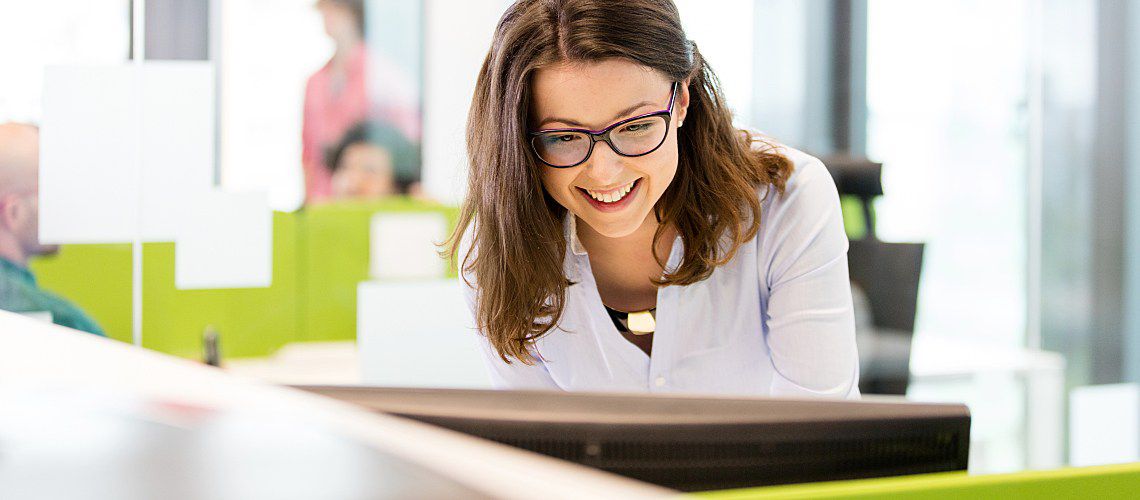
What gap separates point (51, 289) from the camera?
2.20 m

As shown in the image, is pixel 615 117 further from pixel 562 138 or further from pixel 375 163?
pixel 375 163

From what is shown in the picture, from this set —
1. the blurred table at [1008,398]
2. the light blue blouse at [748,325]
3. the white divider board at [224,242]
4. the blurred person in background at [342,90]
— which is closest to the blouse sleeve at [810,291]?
the light blue blouse at [748,325]

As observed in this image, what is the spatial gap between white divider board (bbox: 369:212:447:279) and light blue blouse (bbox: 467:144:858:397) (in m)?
1.35

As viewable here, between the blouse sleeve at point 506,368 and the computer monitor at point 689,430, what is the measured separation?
0.59 m

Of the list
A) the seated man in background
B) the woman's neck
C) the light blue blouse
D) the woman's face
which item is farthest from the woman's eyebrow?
the woman's neck

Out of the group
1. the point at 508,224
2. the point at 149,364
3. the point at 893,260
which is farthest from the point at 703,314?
the point at 893,260

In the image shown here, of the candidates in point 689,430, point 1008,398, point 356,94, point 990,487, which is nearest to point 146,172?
point 689,430

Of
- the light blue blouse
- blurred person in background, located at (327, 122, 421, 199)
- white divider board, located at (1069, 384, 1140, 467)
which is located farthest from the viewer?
blurred person in background, located at (327, 122, 421, 199)

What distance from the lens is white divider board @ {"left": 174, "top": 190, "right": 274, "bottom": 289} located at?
2.31 m

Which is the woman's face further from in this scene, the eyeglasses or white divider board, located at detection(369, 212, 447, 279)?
white divider board, located at detection(369, 212, 447, 279)

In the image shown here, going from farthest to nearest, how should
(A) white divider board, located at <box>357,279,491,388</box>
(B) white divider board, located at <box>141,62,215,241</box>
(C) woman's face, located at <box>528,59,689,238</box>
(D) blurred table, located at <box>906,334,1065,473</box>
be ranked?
1. (D) blurred table, located at <box>906,334,1065,473</box>
2. (A) white divider board, located at <box>357,279,491,388</box>
3. (B) white divider board, located at <box>141,62,215,241</box>
4. (C) woman's face, located at <box>528,59,689,238</box>

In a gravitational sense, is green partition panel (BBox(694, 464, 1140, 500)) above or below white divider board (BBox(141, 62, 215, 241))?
below

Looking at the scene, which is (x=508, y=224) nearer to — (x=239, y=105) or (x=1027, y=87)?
(x=239, y=105)

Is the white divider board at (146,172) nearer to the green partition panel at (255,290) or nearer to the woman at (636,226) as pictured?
the green partition panel at (255,290)
